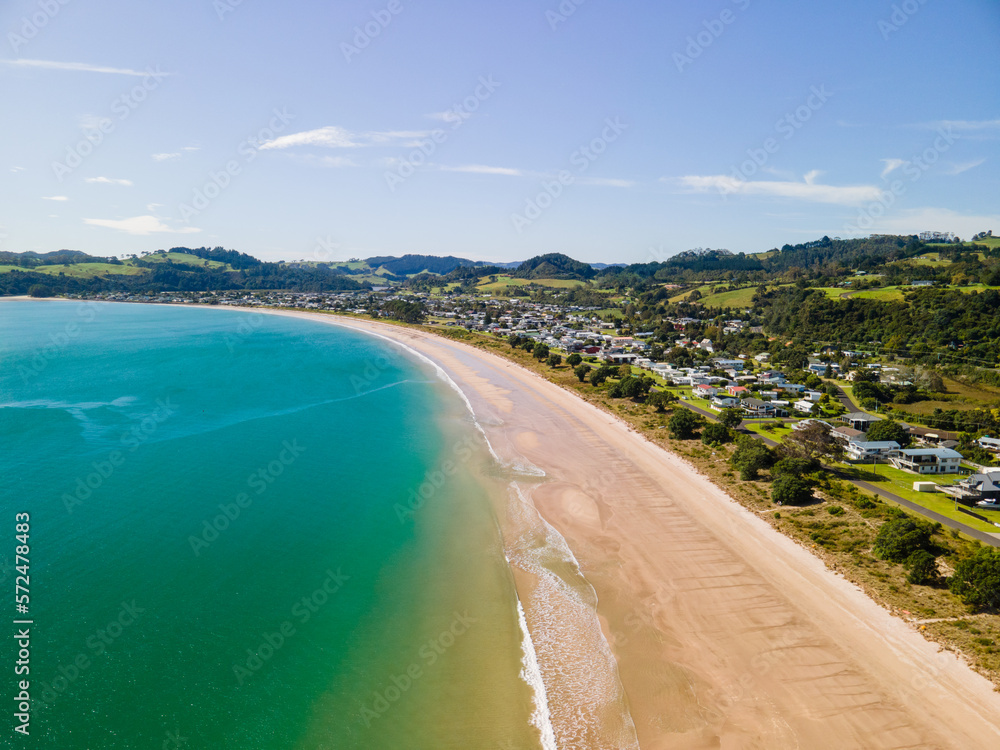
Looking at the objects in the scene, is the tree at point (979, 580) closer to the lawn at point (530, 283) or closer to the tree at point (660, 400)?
the tree at point (660, 400)

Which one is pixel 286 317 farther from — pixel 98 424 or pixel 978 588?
pixel 978 588

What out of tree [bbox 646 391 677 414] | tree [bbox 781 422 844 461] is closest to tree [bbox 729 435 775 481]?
tree [bbox 781 422 844 461]

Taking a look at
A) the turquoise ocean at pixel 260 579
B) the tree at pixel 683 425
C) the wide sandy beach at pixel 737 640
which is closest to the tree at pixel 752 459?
the wide sandy beach at pixel 737 640

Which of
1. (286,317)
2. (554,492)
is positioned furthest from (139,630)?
(286,317)

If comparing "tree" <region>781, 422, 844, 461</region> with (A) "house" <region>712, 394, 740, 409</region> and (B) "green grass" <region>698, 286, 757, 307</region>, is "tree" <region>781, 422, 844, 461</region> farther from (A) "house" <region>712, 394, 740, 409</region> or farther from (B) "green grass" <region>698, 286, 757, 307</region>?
(B) "green grass" <region>698, 286, 757, 307</region>

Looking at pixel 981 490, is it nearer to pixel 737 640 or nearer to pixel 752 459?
pixel 752 459

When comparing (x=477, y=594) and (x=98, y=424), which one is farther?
(x=98, y=424)

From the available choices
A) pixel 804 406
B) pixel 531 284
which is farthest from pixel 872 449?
pixel 531 284
